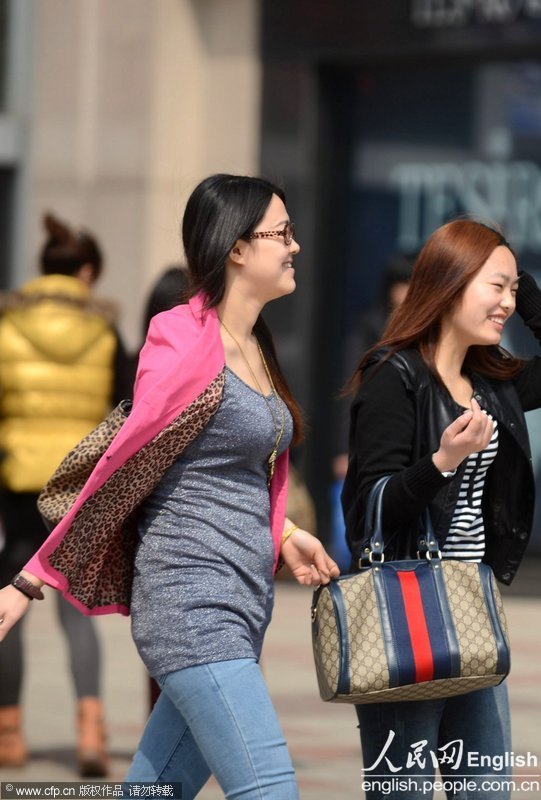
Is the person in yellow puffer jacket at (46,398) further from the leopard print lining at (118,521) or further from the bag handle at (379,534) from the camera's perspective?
the bag handle at (379,534)

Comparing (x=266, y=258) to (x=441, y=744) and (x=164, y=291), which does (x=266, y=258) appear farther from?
(x=164, y=291)

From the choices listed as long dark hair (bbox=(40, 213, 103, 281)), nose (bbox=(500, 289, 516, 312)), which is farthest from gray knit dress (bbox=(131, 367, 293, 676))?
long dark hair (bbox=(40, 213, 103, 281))

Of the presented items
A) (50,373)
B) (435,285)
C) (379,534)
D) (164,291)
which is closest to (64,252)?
(50,373)

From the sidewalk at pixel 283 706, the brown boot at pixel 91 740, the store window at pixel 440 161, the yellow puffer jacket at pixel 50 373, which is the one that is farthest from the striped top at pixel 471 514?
the store window at pixel 440 161

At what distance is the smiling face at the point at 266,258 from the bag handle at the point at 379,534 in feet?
1.73

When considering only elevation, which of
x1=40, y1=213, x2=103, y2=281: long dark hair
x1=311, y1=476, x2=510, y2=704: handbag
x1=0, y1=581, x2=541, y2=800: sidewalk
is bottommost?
x1=0, y1=581, x2=541, y2=800: sidewalk

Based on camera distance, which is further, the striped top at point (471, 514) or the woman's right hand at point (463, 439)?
the striped top at point (471, 514)

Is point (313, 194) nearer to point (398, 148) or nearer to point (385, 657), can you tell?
point (398, 148)

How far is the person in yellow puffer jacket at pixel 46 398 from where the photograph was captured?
625 centimetres

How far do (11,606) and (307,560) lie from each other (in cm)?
73

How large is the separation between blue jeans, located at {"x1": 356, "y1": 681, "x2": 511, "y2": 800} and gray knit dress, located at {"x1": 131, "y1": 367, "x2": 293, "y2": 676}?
0.38 metres

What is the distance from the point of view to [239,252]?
383 cm

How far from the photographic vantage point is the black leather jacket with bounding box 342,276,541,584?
384cm

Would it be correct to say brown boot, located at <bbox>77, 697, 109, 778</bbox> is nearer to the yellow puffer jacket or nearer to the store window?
the yellow puffer jacket
